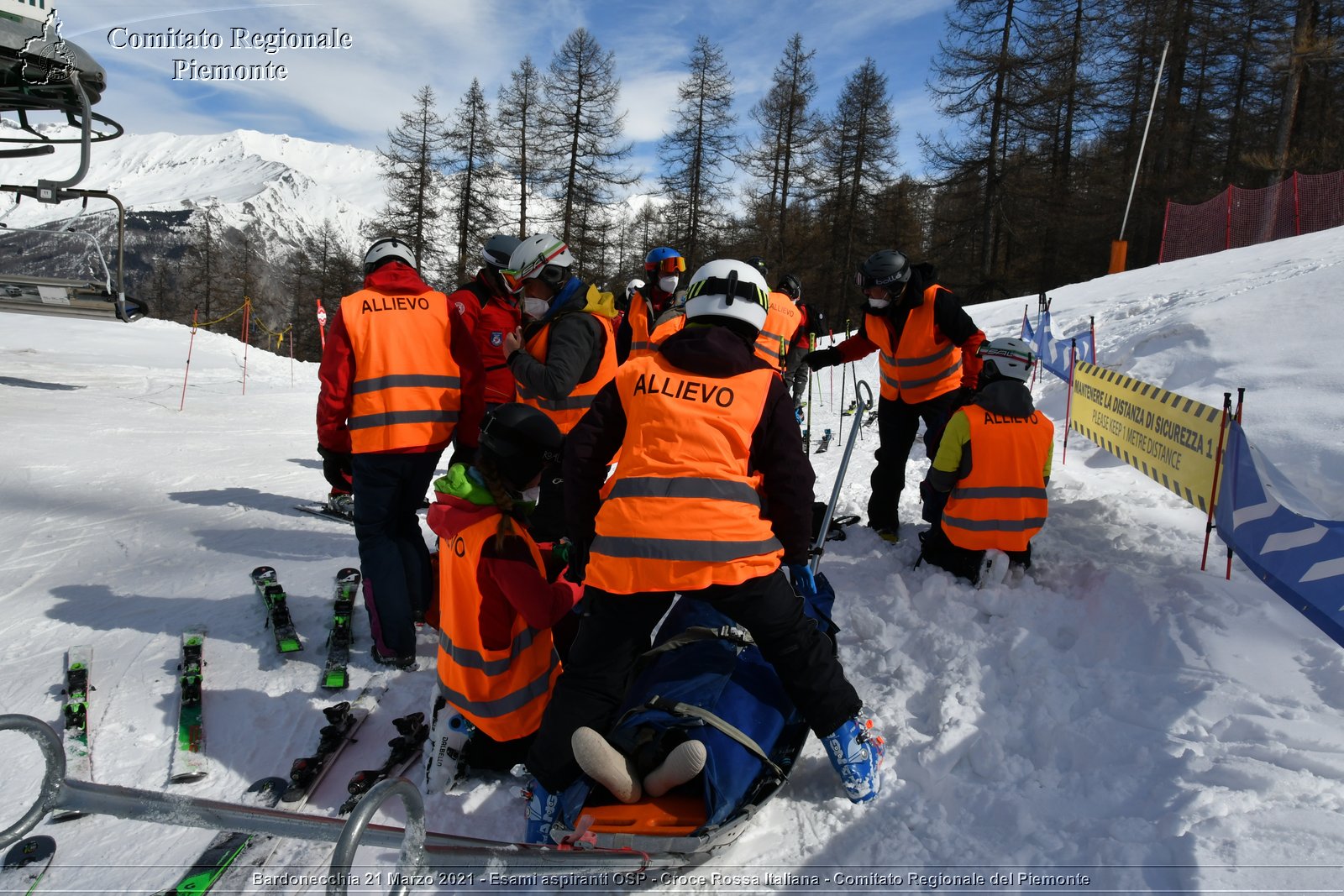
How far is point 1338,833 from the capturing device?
1966mm

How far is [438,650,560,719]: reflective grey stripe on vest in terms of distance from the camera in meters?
2.61

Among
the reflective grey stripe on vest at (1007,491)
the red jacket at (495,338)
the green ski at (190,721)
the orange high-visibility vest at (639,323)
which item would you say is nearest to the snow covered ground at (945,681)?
the green ski at (190,721)

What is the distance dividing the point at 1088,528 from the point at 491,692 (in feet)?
12.6

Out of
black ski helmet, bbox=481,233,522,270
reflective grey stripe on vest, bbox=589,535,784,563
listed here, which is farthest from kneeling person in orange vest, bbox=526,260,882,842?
black ski helmet, bbox=481,233,522,270

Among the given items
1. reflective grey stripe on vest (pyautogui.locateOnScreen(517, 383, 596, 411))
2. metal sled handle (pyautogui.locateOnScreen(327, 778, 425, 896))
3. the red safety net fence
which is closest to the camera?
metal sled handle (pyautogui.locateOnScreen(327, 778, 425, 896))

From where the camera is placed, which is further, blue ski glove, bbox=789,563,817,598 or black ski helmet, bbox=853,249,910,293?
black ski helmet, bbox=853,249,910,293

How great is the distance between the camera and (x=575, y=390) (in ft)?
12.4

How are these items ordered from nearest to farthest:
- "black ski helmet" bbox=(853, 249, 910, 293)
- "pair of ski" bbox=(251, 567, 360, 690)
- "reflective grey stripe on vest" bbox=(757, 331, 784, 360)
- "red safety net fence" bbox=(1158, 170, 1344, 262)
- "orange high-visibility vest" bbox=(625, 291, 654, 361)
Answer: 1. "pair of ski" bbox=(251, 567, 360, 690)
2. "black ski helmet" bbox=(853, 249, 910, 293)
3. "reflective grey stripe on vest" bbox=(757, 331, 784, 360)
4. "orange high-visibility vest" bbox=(625, 291, 654, 361)
5. "red safety net fence" bbox=(1158, 170, 1344, 262)

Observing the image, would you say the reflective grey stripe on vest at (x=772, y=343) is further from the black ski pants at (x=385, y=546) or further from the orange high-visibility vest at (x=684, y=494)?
the orange high-visibility vest at (x=684, y=494)

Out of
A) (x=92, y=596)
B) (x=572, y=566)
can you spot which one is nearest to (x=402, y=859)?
(x=572, y=566)

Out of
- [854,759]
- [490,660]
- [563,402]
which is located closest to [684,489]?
[490,660]

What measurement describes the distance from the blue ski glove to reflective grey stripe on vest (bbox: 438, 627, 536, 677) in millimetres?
959

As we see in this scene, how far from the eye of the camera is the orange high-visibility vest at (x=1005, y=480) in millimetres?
4012

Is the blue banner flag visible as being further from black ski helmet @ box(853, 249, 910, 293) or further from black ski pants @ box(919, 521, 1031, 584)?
black ski helmet @ box(853, 249, 910, 293)
